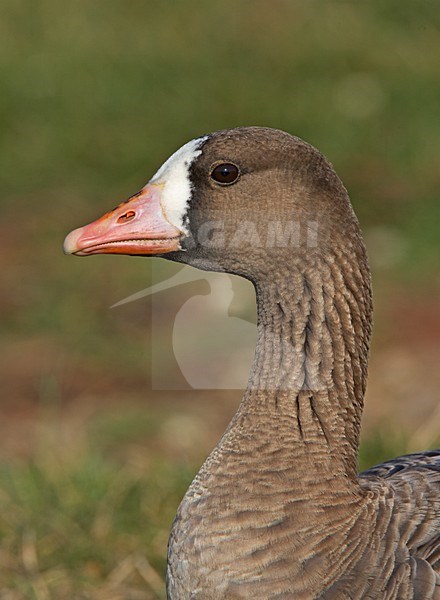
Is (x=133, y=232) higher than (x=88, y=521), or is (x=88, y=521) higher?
(x=133, y=232)

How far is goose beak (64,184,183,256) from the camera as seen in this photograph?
2.90 m

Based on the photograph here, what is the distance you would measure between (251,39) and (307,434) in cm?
1038

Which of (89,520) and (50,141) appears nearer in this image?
(89,520)

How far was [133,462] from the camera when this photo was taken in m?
4.91

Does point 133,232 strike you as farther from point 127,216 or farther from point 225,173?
point 225,173

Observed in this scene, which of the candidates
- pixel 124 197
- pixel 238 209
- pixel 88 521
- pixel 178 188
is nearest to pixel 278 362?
pixel 238 209

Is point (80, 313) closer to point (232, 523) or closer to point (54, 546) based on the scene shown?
point (54, 546)

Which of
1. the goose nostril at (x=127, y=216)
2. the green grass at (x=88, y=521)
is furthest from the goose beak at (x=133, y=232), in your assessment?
the green grass at (x=88, y=521)

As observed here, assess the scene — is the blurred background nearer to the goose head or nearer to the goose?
the goose

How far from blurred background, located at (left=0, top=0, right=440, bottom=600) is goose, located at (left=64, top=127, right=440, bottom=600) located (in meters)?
1.19

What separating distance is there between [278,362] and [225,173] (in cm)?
49

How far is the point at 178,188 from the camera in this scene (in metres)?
2.94

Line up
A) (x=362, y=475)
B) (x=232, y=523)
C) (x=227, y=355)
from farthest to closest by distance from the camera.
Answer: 1. (x=227, y=355)
2. (x=362, y=475)
3. (x=232, y=523)

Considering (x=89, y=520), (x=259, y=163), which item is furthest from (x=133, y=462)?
(x=259, y=163)
